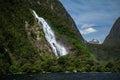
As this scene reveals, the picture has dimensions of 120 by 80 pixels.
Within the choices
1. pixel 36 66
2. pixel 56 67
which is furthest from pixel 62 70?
pixel 36 66

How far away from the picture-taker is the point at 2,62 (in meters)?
196

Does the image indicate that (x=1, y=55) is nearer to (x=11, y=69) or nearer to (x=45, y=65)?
(x=11, y=69)

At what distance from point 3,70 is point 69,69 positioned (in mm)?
41471

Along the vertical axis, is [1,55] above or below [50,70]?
above

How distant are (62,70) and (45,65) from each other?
11627 millimetres

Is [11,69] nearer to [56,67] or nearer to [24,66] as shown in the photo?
[24,66]

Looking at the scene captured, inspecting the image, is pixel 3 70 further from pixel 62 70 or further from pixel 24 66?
pixel 62 70

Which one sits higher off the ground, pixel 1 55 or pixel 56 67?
pixel 1 55

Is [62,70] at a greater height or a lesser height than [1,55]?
lesser

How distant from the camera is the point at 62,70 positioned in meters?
194

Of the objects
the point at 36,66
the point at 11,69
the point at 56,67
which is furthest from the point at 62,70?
the point at 11,69

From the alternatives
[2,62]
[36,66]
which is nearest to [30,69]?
[36,66]

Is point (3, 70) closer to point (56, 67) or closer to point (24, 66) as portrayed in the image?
point (24, 66)

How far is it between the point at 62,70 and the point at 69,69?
654 centimetres
